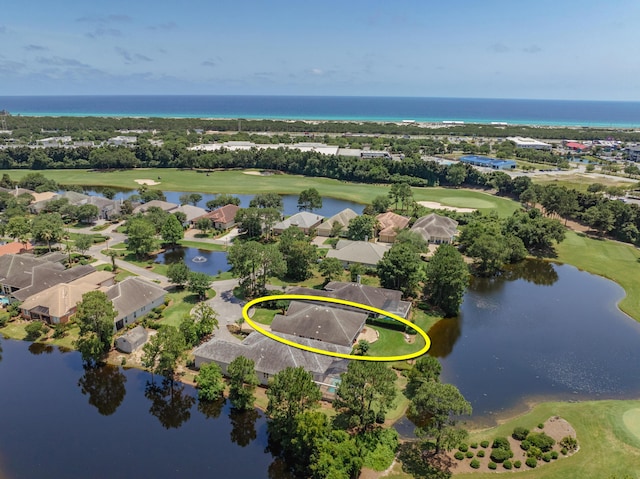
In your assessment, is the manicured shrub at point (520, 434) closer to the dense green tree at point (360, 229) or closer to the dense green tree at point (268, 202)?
the dense green tree at point (360, 229)

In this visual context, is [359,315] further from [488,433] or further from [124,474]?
[124,474]

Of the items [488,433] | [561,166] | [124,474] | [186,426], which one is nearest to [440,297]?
[488,433]

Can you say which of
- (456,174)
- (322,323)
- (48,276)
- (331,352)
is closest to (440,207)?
(456,174)

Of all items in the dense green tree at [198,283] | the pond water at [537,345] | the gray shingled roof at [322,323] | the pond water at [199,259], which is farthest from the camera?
the pond water at [199,259]

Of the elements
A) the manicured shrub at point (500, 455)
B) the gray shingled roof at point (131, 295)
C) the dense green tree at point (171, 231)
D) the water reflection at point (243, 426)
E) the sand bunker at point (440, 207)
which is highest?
the dense green tree at point (171, 231)

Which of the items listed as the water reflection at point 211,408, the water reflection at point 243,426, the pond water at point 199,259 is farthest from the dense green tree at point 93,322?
the pond water at point 199,259

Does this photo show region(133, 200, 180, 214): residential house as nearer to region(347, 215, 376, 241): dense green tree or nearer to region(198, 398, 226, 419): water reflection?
region(347, 215, 376, 241): dense green tree
